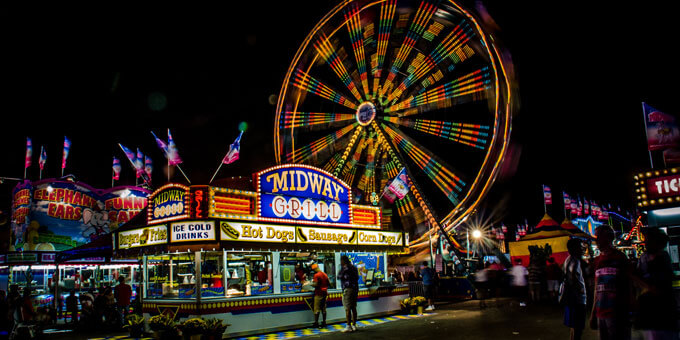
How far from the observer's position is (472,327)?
12352 mm

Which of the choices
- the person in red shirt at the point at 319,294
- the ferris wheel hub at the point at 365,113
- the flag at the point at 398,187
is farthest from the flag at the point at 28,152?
the person in red shirt at the point at 319,294

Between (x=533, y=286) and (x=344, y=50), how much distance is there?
494 inches

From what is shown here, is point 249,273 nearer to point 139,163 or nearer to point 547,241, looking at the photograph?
point 547,241

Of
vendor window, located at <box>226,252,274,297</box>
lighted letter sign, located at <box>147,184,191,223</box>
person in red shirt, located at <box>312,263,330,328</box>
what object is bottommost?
person in red shirt, located at <box>312,263,330,328</box>

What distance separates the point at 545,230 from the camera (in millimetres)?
31578

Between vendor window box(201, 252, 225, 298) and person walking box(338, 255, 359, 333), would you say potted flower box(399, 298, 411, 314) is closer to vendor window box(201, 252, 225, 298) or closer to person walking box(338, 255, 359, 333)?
person walking box(338, 255, 359, 333)

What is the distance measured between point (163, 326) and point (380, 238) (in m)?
8.37

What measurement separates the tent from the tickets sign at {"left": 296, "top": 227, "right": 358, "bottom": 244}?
17.5 m

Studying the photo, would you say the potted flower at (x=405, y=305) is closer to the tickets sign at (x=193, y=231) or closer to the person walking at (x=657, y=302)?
the tickets sign at (x=193, y=231)

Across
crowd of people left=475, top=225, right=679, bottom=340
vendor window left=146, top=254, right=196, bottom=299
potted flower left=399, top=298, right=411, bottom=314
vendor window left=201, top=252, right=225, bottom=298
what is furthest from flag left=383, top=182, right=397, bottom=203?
crowd of people left=475, top=225, right=679, bottom=340

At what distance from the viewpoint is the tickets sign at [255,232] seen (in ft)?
42.2

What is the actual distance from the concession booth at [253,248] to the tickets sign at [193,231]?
0.03 m

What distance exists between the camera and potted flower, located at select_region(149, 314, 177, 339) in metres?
11.8

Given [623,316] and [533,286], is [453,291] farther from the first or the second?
[623,316]
